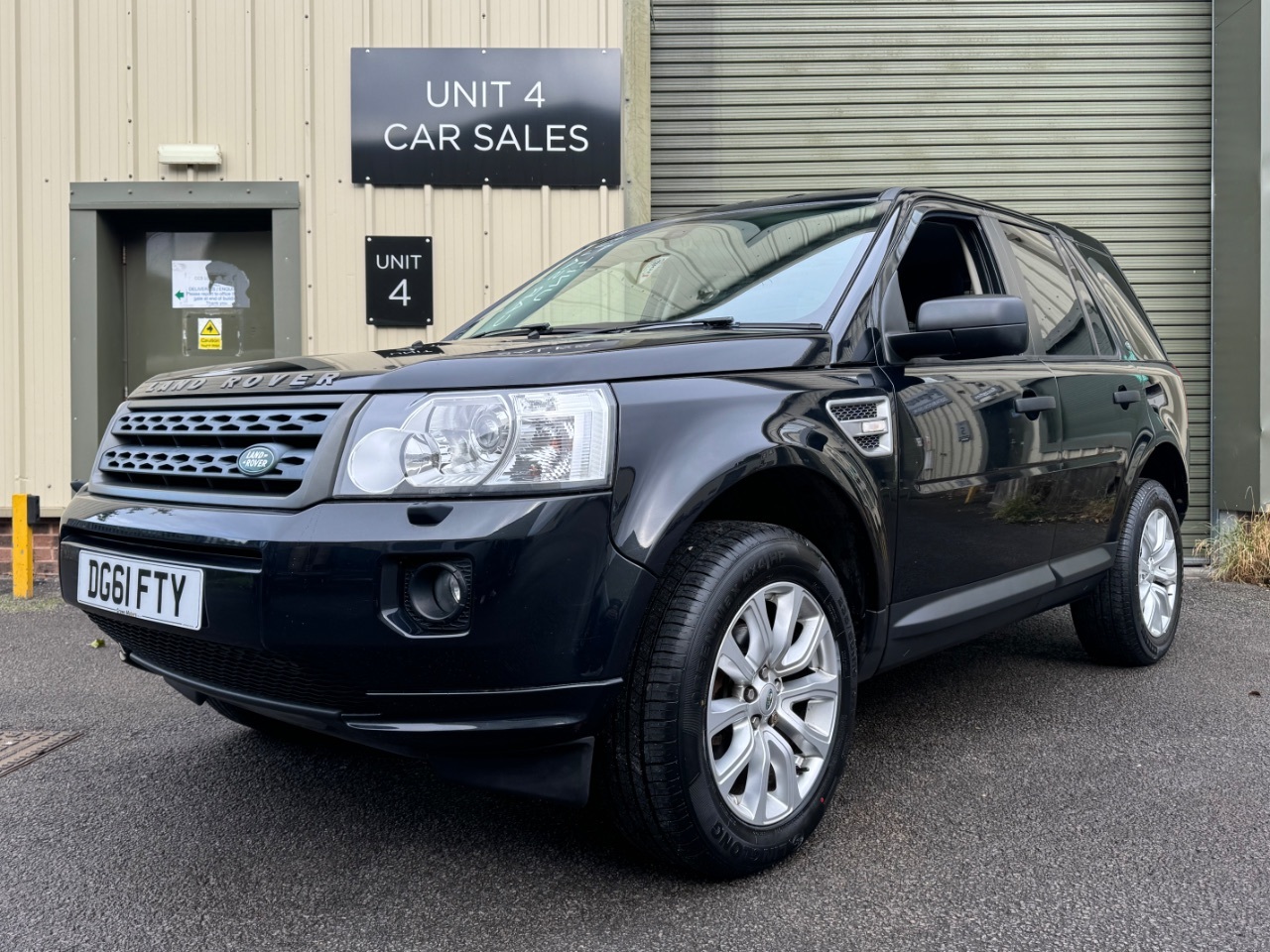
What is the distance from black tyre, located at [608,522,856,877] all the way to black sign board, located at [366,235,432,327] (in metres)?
4.27

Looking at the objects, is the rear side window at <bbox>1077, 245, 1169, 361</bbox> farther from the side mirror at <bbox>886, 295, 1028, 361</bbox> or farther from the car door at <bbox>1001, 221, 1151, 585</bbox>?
the side mirror at <bbox>886, 295, 1028, 361</bbox>

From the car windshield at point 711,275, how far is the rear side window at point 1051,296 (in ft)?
2.59

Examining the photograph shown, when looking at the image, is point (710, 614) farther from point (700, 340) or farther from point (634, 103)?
point (634, 103)

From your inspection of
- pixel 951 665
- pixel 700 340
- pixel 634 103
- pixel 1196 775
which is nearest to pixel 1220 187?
pixel 634 103

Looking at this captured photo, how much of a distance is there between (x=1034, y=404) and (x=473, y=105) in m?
4.08

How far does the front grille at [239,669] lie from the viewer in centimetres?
183

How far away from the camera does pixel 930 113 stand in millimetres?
7020

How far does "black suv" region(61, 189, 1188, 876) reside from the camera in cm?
177

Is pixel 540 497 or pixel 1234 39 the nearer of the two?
pixel 540 497

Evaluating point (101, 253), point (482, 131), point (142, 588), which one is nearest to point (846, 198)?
point (142, 588)

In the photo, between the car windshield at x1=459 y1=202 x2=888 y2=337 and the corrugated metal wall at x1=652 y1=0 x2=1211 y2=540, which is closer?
the car windshield at x1=459 y1=202 x2=888 y2=337

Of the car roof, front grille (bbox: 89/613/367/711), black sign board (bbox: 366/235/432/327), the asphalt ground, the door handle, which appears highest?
black sign board (bbox: 366/235/432/327)

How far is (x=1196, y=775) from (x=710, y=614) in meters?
1.65

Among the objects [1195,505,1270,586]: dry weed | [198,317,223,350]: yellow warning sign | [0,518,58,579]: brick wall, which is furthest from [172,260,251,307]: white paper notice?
[1195,505,1270,586]: dry weed
